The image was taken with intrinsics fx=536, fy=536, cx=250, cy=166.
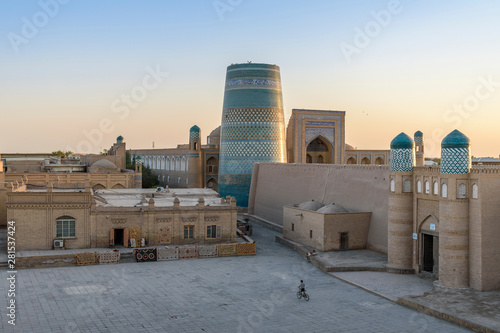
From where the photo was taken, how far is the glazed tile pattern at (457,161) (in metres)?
15.7

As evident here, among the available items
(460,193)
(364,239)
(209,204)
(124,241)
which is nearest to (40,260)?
(124,241)

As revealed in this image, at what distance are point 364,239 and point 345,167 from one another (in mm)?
4125

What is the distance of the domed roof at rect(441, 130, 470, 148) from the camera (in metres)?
15.7

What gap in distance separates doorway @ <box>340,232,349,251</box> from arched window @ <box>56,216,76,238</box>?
1063cm

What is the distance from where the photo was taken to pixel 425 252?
18.0m

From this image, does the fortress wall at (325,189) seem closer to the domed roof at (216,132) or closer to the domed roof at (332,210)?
the domed roof at (332,210)

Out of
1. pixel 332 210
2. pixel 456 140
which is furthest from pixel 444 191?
pixel 332 210

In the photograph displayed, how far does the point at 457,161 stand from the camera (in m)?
15.8

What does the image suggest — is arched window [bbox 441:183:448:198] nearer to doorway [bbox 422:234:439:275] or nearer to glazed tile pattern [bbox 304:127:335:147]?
doorway [bbox 422:234:439:275]

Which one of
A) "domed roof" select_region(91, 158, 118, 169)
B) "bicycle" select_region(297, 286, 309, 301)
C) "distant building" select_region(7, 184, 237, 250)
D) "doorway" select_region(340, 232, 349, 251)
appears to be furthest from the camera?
"domed roof" select_region(91, 158, 118, 169)

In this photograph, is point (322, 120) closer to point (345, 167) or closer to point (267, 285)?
point (345, 167)

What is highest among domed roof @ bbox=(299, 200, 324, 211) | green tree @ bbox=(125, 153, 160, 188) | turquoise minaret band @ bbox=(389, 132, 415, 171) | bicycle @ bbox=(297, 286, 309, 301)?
turquoise minaret band @ bbox=(389, 132, 415, 171)

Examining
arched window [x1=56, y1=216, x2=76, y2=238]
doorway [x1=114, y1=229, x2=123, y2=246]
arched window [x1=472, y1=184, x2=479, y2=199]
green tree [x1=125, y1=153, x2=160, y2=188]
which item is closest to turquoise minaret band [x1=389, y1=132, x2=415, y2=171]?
arched window [x1=472, y1=184, x2=479, y2=199]

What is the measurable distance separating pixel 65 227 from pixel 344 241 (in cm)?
1111
